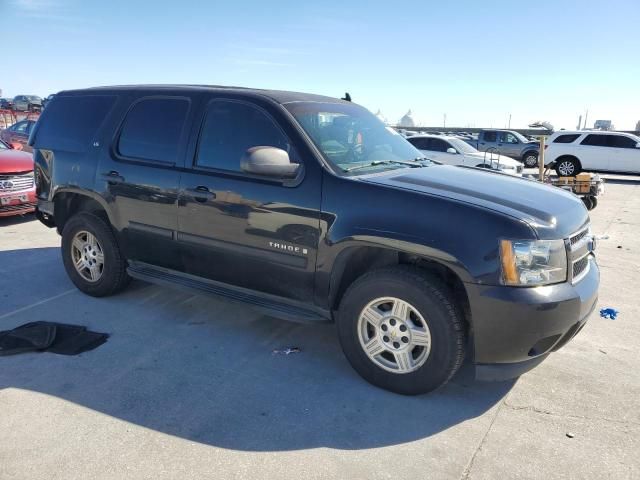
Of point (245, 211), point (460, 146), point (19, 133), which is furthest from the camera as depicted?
point (460, 146)

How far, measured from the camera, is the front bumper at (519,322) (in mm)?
2832

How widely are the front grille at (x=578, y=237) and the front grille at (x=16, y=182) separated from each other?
8.20 m

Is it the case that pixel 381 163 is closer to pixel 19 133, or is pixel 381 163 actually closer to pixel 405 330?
pixel 405 330

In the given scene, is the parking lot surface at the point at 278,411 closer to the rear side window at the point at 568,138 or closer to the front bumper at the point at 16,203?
the front bumper at the point at 16,203

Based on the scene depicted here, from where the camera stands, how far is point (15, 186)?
812 cm

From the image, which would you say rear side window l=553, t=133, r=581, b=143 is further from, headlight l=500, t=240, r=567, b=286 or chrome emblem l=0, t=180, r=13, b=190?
headlight l=500, t=240, r=567, b=286

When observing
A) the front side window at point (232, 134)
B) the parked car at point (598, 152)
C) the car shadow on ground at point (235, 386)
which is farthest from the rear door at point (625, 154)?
the front side window at point (232, 134)

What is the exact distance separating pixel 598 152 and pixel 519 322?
18404 mm

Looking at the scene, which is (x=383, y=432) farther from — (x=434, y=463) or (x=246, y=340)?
(x=246, y=340)

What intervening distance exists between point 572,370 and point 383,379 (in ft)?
4.75

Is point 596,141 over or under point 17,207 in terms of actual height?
over

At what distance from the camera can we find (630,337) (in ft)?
13.8

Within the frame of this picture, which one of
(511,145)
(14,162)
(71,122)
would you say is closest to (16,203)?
(14,162)

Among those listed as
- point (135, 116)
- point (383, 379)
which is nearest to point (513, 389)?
point (383, 379)
